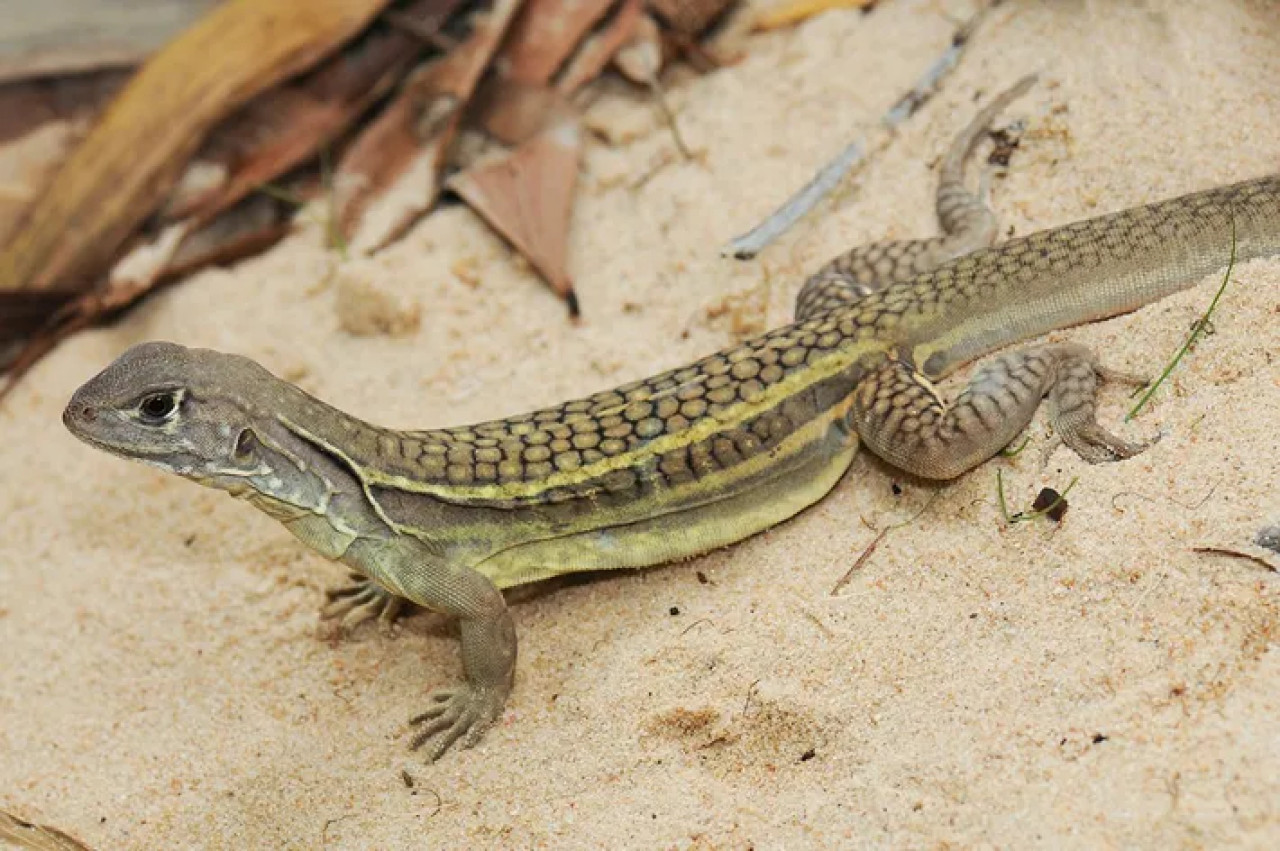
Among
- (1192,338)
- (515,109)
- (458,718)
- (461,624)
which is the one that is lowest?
(458,718)

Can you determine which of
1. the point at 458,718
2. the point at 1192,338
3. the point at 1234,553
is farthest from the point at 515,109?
the point at 1234,553

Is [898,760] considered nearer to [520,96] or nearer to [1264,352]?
[1264,352]

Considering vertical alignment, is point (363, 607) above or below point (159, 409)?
below

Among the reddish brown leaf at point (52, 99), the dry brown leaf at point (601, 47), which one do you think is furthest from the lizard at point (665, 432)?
the reddish brown leaf at point (52, 99)

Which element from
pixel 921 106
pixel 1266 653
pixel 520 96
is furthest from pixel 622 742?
pixel 520 96

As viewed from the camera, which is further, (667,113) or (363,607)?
(667,113)

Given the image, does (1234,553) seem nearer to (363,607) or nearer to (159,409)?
(363,607)

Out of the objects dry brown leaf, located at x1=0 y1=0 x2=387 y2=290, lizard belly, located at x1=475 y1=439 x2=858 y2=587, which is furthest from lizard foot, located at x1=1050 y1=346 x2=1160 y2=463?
dry brown leaf, located at x1=0 y1=0 x2=387 y2=290

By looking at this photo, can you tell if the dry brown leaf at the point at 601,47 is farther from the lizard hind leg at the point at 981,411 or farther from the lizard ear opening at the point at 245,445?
the lizard ear opening at the point at 245,445
